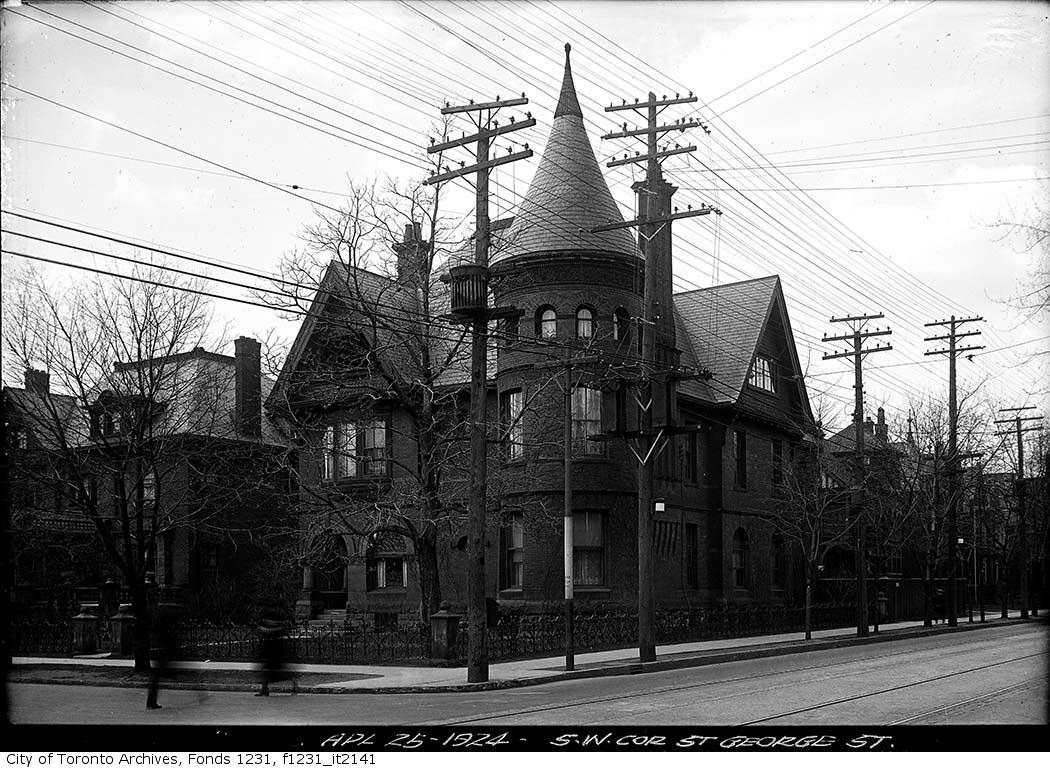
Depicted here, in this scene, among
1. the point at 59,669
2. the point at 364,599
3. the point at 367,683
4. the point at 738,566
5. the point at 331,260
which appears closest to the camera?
the point at 367,683

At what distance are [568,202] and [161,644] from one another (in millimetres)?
21583

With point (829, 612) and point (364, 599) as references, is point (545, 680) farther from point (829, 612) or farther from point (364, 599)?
point (829, 612)

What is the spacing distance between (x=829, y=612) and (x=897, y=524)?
4772 millimetres

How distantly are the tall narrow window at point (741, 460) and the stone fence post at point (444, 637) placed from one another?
20.8 m

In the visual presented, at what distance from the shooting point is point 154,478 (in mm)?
28469

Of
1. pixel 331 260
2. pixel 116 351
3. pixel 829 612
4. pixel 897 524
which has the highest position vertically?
pixel 331 260

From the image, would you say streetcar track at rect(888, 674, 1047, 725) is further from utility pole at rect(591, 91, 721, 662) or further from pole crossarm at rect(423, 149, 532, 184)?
pole crossarm at rect(423, 149, 532, 184)

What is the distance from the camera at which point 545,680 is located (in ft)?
74.0

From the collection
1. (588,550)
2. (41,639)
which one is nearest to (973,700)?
(588,550)

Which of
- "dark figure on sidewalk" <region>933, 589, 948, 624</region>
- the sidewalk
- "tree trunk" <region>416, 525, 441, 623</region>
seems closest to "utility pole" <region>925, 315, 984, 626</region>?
"dark figure on sidewalk" <region>933, 589, 948, 624</region>

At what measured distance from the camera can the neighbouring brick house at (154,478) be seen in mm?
26312

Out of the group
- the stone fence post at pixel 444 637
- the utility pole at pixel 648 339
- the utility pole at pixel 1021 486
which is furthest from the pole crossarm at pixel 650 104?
the utility pole at pixel 1021 486

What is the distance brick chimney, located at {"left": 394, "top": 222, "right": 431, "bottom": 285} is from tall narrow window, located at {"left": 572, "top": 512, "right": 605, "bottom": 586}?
10336 mm

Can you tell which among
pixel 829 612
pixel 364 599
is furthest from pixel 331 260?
pixel 829 612
